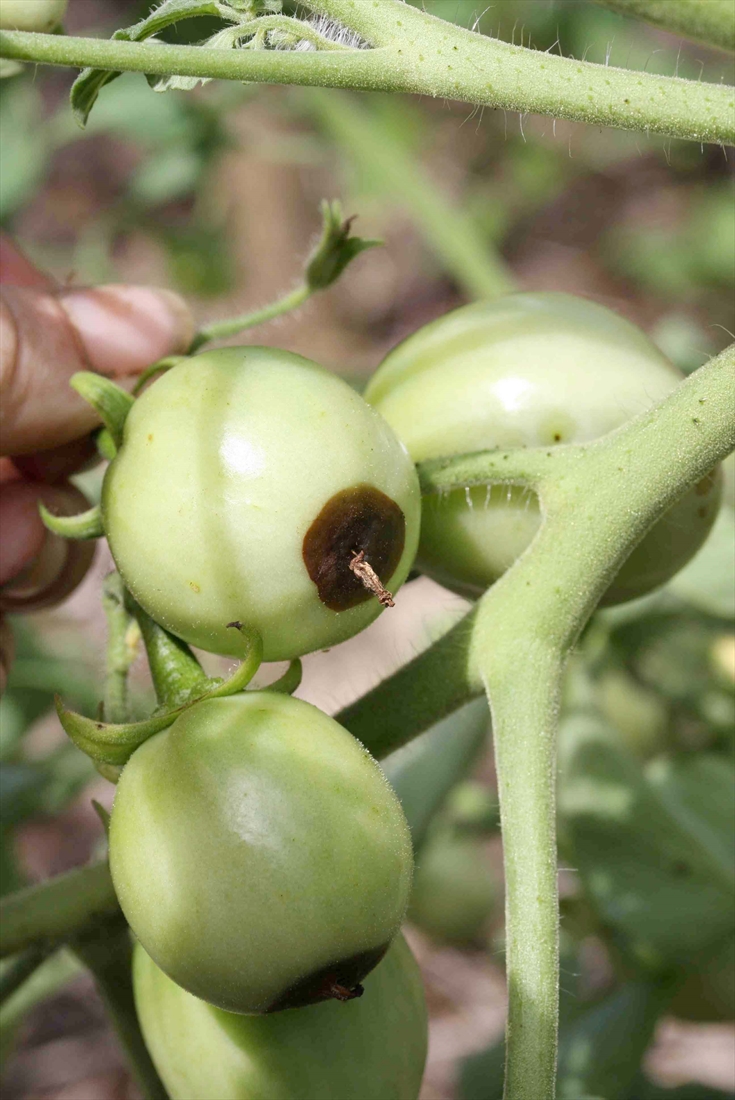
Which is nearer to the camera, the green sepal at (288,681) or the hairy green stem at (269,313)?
the green sepal at (288,681)

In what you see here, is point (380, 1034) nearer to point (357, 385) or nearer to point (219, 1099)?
point (219, 1099)

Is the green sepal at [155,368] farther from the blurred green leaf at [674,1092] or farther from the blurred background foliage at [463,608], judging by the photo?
the blurred green leaf at [674,1092]

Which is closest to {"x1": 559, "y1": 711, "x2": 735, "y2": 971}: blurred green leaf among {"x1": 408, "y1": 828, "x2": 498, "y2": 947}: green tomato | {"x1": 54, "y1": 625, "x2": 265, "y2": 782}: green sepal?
{"x1": 408, "y1": 828, "x2": 498, "y2": 947}: green tomato

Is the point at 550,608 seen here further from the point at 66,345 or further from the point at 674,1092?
the point at 674,1092

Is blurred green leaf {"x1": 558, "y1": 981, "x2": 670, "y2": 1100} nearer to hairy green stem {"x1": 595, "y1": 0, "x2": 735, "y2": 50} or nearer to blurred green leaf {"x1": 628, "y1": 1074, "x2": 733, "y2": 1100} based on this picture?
blurred green leaf {"x1": 628, "y1": 1074, "x2": 733, "y2": 1100}

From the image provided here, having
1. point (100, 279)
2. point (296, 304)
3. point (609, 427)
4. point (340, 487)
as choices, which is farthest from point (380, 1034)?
point (100, 279)

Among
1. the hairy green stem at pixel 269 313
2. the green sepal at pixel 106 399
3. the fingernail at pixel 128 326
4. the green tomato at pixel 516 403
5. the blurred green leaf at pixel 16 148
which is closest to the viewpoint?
the green sepal at pixel 106 399

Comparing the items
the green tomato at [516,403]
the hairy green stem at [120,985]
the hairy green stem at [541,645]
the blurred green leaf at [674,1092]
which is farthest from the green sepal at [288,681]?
the blurred green leaf at [674,1092]
